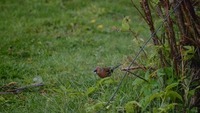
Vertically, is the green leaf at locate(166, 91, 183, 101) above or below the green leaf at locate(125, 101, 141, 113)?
above

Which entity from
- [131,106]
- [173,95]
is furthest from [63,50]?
[173,95]

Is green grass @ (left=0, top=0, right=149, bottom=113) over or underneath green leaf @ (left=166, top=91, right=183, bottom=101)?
underneath

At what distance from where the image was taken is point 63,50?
5.00m

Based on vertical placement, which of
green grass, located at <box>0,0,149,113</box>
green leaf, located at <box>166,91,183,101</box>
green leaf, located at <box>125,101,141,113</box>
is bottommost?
green grass, located at <box>0,0,149,113</box>

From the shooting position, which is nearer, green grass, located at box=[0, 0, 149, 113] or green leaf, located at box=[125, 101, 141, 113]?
green leaf, located at box=[125, 101, 141, 113]

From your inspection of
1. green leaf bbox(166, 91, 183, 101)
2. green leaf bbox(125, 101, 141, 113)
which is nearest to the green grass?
green leaf bbox(125, 101, 141, 113)

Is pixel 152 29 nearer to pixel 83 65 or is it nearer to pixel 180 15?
pixel 180 15

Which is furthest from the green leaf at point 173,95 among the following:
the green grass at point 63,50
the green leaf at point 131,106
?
the green grass at point 63,50

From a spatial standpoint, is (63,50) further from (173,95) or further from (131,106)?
(173,95)

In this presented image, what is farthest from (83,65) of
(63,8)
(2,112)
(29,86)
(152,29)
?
(63,8)

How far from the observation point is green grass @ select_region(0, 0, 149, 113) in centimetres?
300

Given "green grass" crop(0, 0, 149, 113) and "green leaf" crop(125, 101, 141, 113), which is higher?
"green leaf" crop(125, 101, 141, 113)

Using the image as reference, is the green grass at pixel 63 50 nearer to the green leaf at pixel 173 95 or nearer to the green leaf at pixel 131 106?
the green leaf at pixel 131 106

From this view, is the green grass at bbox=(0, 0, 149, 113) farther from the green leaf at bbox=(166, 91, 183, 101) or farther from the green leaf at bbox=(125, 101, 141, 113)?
the green leaf at bbox=(166, 91, 183, 101)
